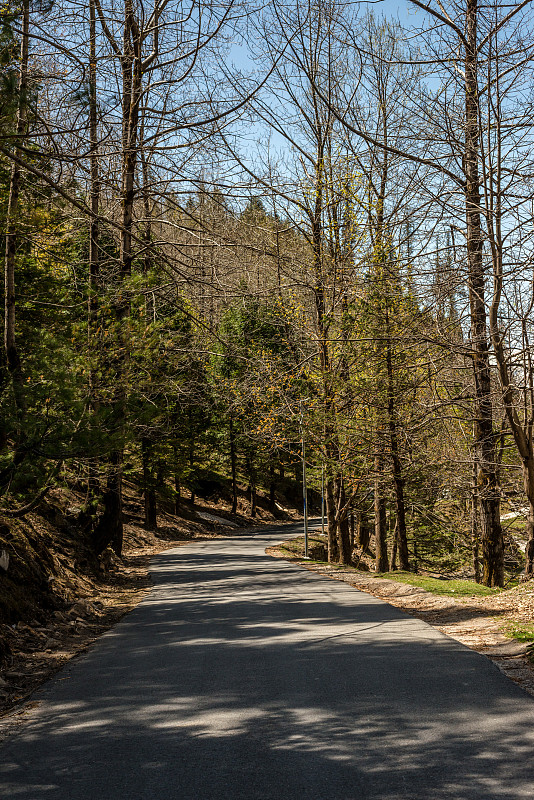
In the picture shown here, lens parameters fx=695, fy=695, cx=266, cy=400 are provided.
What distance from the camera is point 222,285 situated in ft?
38.5

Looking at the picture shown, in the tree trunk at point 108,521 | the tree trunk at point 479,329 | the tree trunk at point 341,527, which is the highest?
the tree trunk at point 479,329

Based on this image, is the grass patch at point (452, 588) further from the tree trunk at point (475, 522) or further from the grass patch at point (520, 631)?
the grass patch at point (520, 631)

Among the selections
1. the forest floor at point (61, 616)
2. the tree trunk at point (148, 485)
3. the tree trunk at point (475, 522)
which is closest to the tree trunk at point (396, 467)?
the tree trunk at point (475, 522)

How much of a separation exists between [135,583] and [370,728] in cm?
1167

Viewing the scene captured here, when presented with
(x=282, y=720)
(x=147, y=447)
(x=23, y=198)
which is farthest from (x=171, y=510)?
(x=282, y=720)

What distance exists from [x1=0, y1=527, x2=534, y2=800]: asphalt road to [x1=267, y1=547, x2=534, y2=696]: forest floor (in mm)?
275

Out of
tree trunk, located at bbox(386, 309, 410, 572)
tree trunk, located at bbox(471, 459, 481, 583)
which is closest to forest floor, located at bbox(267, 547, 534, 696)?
tree trunk, located at bbox(471, 459, 481, 583)

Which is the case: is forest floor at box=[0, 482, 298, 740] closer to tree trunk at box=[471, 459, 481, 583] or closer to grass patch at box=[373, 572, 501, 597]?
grass patch at box=[373, 572, 501, 597]

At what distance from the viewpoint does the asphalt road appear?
4.13 m

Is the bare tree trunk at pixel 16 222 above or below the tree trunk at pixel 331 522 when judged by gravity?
above

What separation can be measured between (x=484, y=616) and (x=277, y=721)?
551 centimetres

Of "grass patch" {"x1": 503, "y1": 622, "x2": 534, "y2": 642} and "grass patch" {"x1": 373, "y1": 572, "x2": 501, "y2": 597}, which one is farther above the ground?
"grass patch" {"x1": 503, "y1": 622, "x2": 534, "y2": 642}

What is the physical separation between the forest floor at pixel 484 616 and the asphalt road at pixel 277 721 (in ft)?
0.90

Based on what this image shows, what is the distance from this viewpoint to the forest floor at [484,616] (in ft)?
23.5
